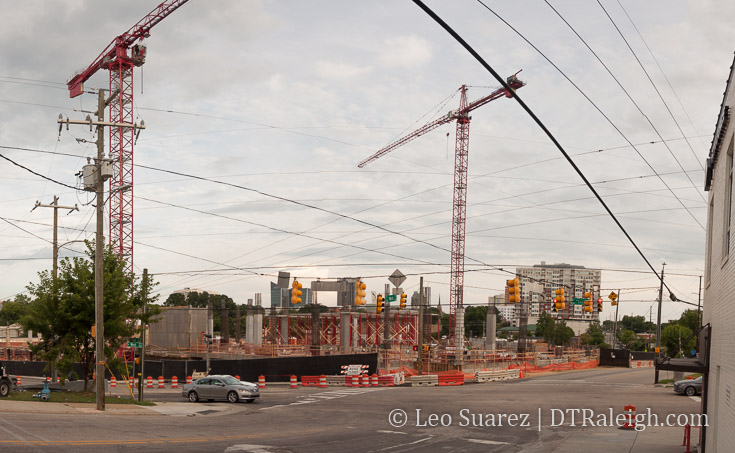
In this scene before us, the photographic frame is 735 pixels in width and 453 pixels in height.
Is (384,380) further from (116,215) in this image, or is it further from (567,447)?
(116,215)

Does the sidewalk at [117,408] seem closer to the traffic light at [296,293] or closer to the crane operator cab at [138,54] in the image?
the traffic light at [296,293]

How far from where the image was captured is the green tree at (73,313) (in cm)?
2867

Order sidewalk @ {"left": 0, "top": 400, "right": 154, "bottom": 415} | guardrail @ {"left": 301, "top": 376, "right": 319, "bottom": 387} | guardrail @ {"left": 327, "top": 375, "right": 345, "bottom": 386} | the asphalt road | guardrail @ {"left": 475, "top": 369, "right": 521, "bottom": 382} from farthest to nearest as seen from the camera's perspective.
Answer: guardrail @ {"left": 475, "top": 369, "right": 521, "bottom": 382} < guardrail @ {"left": 327, "top": 375, "right": 345, "bottom": 386} < guardrail @ {"left": 301, "top": 376, "right": 319, "bottom": 387} < sidewalk @ {"left": 0, "top": 400, "right": 154, "bottom": 415} < the asphalt road

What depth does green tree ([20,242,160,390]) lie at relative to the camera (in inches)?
1129

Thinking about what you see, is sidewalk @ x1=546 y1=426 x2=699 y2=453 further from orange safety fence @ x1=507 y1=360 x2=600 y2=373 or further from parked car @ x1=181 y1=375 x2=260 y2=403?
orange safety fence @ x1=507 y1=360 x2=600 y2=373

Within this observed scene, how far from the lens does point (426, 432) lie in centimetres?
2381

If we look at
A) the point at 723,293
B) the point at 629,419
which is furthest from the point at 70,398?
the point at 723,293

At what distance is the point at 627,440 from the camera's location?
73.0ft

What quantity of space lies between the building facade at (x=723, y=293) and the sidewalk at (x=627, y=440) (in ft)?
6.67

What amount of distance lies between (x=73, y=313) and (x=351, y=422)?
42.2ft

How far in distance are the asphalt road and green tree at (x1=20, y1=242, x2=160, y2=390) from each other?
13.8 ft

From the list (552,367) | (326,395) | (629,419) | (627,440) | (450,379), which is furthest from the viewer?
(552,367)

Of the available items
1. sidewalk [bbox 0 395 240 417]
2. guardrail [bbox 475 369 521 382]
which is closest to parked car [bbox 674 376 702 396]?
guardrail [bbox 475 369 521 382]

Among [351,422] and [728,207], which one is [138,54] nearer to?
[351,422]
